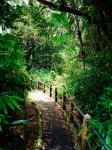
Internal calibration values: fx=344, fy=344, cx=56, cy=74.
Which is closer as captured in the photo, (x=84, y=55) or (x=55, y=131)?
(x=55, y=131)

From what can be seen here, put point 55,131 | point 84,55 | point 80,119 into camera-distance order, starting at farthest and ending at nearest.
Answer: point 84,55 → point 80,119 → point 55,131

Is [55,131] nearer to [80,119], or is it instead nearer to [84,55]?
[80,119]

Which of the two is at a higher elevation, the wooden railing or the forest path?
the wooden railing

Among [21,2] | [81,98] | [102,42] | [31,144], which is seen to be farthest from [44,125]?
[21,2]

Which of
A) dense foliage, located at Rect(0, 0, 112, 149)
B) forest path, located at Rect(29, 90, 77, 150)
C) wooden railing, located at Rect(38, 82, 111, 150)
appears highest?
dense foliage, located at Rect(0, 0, 112, 149)

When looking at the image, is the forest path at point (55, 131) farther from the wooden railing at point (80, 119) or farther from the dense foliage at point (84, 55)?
the dense foliage at point (84, 55)

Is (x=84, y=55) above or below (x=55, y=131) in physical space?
above

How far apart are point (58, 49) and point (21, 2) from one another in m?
14.7

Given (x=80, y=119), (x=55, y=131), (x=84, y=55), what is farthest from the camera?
(x=84, y=55)

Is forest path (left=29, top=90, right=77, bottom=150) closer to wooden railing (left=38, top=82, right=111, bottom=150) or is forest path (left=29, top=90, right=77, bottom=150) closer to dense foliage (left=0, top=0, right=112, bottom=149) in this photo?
wooden railing (left=38, top=82, right=111, bottom=150)

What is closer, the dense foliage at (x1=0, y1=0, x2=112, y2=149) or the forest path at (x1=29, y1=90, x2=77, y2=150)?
the dense foliage at (x1=0, y1=0, x2=112, y2=149)

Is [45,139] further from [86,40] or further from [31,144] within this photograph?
[86,40]

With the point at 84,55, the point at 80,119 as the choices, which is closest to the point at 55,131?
the point at 80,119

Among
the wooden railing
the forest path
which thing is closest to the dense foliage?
the wooden railing
